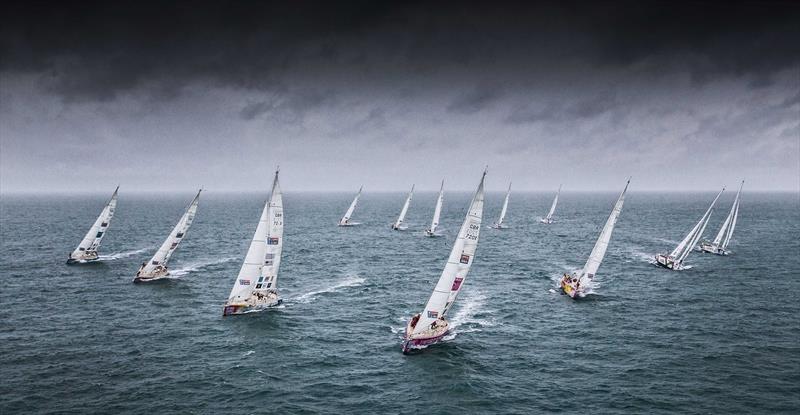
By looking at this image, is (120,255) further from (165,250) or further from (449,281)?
(449,281)

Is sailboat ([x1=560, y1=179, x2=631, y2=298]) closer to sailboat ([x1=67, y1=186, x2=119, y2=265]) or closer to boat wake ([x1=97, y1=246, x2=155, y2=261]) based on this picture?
sailboat ([x1=67, y1=186, x2=119, y2=265])

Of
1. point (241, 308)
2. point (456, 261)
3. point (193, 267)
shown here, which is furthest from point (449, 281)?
point (193, 267)

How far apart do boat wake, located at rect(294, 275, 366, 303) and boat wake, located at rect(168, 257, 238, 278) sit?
26751mm

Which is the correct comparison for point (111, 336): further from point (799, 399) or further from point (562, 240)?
point (562, 240)

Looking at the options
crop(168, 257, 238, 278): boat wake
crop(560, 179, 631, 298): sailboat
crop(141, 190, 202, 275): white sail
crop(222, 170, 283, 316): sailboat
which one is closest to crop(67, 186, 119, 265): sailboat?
crop(168, 257, 238, 278): boat wake

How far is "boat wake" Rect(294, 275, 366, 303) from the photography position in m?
69.9

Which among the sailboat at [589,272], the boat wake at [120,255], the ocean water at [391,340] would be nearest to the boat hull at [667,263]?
the ocean water at [391,340]

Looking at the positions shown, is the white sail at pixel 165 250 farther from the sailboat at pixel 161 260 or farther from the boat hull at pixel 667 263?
the boat hull at pixel 667 263

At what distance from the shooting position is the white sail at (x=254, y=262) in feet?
207

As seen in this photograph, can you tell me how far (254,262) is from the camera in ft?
210

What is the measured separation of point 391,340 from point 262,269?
22.2m

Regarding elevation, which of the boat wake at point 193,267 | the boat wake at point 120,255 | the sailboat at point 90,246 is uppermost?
the sailboat at point 90,246

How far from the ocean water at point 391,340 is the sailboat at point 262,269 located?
9.11 ft

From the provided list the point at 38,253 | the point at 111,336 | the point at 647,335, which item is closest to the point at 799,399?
the point at 647,335
